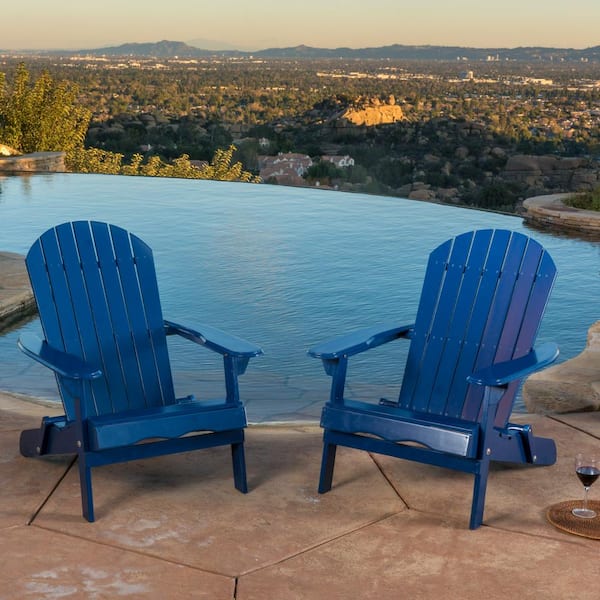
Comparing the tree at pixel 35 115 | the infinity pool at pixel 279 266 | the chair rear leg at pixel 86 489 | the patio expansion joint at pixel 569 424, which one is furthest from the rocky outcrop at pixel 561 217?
the tree at pixel 35 115

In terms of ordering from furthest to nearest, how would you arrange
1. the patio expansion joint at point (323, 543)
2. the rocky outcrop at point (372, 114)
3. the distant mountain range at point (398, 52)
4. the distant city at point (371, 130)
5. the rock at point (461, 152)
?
the distant mountain range at point (398, 52)
the rocky outcrop at point (372, 114)
the rock at point (461, 152)
the distant city at point (371, 130)
the patio expansion joint at point (323, 543)

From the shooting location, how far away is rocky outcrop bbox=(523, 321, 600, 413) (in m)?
5.05

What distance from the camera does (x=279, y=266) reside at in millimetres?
9047

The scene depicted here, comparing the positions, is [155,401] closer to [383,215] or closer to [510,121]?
[383,215]

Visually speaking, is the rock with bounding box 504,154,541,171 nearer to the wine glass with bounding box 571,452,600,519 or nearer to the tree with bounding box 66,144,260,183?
the tree with bounding box 66,144,260,183

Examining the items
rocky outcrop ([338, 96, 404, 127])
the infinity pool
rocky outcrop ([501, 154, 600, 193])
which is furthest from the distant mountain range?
the infinity pool

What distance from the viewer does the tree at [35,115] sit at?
67.7ft

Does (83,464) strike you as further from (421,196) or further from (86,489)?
(421,196)

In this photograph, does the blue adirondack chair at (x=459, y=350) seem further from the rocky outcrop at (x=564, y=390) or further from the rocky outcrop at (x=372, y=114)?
the rocky outcrop at (x=372, y=114)

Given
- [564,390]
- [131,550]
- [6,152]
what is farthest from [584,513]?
[6,152]

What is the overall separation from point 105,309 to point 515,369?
5.31 ft

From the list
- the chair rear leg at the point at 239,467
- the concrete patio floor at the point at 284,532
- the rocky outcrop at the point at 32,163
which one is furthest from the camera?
the rocky outcrop at the point at 32,163

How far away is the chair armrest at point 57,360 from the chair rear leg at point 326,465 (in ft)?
2.96

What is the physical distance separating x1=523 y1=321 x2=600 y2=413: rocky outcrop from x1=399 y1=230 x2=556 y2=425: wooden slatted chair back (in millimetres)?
966
